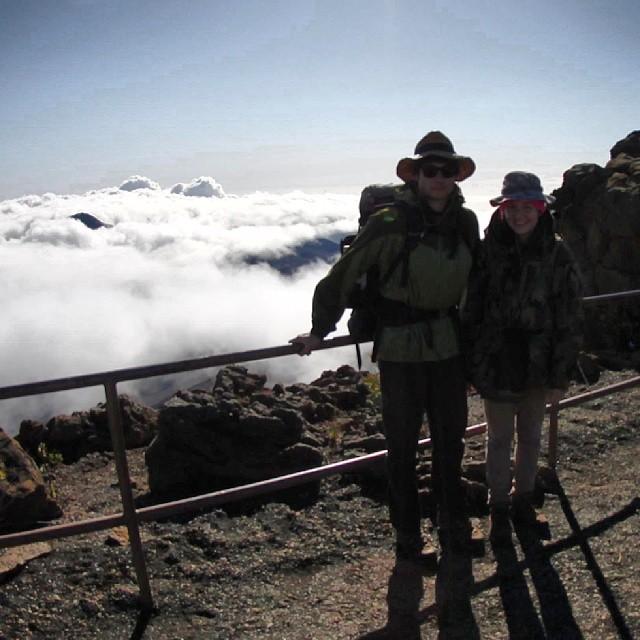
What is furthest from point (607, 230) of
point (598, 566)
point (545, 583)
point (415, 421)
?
point (415, 421)

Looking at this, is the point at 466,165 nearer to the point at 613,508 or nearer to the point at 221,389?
the point at 613,508

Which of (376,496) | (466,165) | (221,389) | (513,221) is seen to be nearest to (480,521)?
(376,496)

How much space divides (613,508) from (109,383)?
150 inches

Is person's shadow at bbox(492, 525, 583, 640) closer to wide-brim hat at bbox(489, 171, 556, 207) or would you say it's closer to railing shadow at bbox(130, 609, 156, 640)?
railing shadow at bbox(130, 609, 156, 640)

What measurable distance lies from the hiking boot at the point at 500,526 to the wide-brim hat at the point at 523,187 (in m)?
2.11

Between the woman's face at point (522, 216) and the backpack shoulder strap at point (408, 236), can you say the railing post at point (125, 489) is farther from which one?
the woman's face at point (522, 216)

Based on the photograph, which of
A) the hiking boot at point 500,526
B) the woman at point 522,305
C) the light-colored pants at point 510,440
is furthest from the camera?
the hiking boot at point 500,526

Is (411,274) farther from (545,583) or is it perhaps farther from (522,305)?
(545,583)

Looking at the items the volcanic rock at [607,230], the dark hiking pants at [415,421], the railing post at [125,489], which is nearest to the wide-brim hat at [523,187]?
the dark hiking pants at [415,421]

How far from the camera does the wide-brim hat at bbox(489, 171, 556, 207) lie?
12.4 feet

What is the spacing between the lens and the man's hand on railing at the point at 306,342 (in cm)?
385

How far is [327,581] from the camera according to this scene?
4.21 metres

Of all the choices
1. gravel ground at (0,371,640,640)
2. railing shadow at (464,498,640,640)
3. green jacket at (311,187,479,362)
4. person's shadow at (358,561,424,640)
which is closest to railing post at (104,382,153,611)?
gravel ground at (0,371,640,640)

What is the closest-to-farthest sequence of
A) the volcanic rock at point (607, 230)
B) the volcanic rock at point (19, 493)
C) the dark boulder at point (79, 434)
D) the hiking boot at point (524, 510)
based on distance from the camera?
1. the hiking boot at point (524, 510)
2. the volcanic rock at point (19, 493)
3. the dark boulder at point (79, 434)
4. the volcanic rock at point (607, 230)
